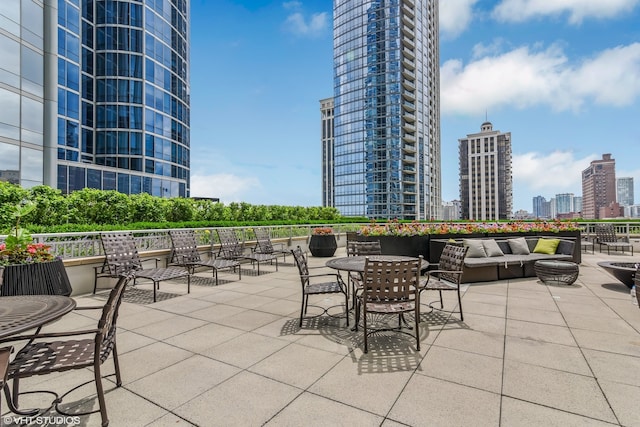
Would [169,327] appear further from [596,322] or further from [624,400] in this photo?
[596,322]

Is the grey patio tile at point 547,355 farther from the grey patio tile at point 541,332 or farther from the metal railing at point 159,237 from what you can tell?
the metal railing at point 159,237

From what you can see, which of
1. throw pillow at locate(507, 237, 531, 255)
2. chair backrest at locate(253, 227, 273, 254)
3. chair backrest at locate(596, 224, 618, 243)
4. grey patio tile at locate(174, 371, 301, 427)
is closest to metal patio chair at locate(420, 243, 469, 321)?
grey patio tile at locate(174, 371, 301, 427)

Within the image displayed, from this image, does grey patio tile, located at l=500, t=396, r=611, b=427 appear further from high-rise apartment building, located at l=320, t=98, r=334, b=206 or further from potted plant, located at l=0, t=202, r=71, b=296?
high-rise apartment building, located at l=320, t=98, r=334, b=206

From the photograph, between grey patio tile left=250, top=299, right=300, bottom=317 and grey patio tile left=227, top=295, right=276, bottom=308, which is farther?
grey patio tile left=227, top=295, right=276, bottom=308

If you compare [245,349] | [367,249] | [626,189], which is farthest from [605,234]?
[626,189]

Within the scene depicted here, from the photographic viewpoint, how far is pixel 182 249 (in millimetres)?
8188

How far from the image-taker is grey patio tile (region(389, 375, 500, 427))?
232 cm

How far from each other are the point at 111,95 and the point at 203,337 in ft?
124

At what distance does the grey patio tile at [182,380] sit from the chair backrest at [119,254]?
4196 mm

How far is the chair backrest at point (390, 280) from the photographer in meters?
3.64

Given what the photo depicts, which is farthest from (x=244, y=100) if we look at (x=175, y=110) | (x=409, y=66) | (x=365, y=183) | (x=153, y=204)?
(x=409, y=66)

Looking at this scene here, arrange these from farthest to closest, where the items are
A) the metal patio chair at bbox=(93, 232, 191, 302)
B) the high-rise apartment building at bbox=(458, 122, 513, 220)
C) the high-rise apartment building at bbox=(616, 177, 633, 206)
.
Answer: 1. the high-rise apartment building at bbox=(616, 177, 633, 206)
2. the high-rise apartment building at bbox=(458, 122, 513, 220)
3. the metal patio chair at bbox=(93, 232, 191, 302)

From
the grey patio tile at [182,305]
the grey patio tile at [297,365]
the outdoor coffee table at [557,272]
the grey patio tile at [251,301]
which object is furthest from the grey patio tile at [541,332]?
the grey patio tile at [182,305]

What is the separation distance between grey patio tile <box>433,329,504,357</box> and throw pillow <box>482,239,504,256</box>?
463cm
